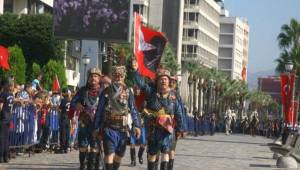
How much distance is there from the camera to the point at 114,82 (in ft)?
35.8

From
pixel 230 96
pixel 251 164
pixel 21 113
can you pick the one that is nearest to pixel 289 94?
pixel 251 164

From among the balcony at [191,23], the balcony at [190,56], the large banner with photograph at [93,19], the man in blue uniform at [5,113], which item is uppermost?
the balcony at [191,23]

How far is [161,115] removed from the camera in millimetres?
11859

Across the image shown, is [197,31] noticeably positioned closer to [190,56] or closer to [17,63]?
[190,56]

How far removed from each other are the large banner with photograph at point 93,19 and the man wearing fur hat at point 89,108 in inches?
286

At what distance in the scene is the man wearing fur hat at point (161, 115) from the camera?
1181 cm

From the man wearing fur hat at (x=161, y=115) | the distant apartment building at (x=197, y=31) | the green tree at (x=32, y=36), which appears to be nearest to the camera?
the man wearing fur hat at (x=161, y=115)

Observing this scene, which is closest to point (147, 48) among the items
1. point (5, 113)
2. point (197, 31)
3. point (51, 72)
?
point (5, 113)

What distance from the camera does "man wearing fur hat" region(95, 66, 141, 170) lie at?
34.8 ft

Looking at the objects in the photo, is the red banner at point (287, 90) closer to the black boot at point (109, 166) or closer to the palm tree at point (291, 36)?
the black boot at point (109, 166)

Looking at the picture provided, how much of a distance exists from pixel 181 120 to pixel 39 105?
7.63 meters

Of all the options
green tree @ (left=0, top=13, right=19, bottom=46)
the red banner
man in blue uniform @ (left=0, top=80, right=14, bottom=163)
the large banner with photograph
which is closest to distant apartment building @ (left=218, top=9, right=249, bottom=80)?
green tree @ (left=0, top=13, right=19, bottom=46)

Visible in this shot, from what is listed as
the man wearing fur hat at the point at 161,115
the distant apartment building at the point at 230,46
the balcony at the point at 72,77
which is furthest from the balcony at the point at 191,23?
the man wearing fur hat at the point at 161,115

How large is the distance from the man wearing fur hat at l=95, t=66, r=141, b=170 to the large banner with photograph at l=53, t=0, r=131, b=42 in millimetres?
9061
